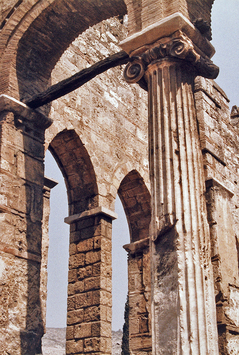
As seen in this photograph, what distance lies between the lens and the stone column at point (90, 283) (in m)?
7.55

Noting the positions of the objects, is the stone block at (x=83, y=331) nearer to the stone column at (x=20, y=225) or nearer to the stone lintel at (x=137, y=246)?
the stone column at (x=20, y=225)

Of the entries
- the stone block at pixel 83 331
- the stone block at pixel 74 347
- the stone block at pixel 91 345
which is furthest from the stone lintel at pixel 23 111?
the stone block at pixel 74 347

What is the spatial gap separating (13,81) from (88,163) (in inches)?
97.5

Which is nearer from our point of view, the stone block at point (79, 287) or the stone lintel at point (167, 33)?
the stone lintel at point (167, 33)

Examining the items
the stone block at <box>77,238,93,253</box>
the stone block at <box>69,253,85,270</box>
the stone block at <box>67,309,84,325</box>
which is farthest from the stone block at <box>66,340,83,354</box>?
the stone block at <box>77,238,93,253</box>

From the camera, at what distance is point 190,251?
164 inches

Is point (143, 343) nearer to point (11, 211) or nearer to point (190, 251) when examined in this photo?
point (11, 211)

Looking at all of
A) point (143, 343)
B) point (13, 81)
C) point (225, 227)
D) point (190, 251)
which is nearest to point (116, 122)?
point (13, 81)

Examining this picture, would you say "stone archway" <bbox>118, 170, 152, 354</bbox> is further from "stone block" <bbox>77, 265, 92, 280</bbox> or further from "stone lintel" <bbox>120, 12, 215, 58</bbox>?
"stone lintel" <bbox>120, 12, 215, 58</bbox>

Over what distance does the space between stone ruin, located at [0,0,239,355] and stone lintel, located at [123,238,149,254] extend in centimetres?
2

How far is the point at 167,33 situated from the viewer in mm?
5004

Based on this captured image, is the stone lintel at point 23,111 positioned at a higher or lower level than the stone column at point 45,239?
higher

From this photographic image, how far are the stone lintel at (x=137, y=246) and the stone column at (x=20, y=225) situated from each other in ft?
11.3

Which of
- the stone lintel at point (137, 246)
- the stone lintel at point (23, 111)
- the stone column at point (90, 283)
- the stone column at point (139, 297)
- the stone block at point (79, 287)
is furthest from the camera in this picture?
the stone lintel at point (137, 246)
